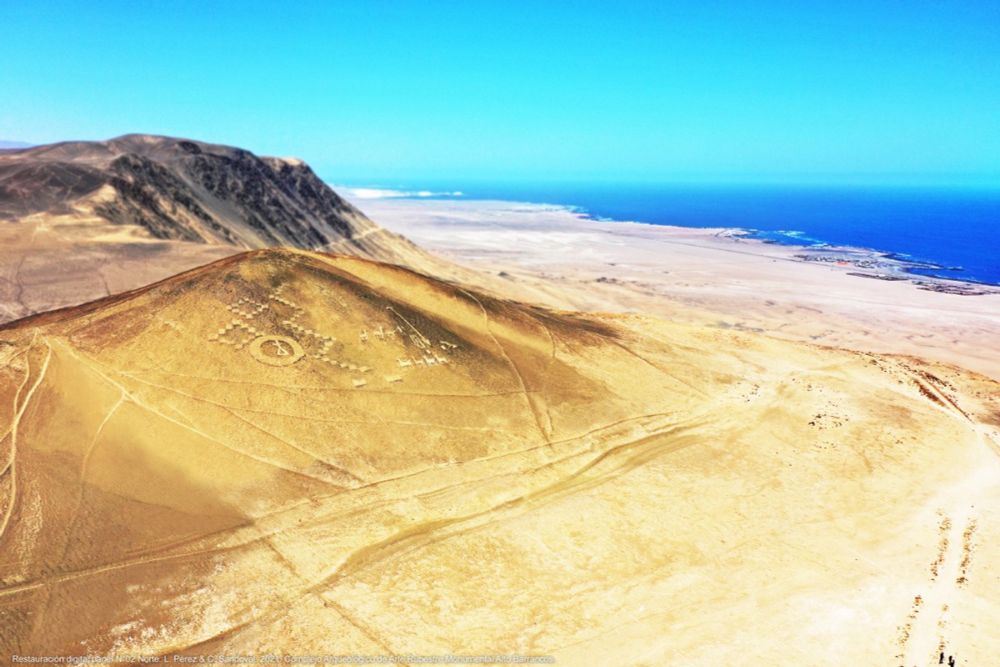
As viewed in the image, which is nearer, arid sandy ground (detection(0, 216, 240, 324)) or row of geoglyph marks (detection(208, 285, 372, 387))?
row of geoglyph marks (detection(208, 285, 372, 387))

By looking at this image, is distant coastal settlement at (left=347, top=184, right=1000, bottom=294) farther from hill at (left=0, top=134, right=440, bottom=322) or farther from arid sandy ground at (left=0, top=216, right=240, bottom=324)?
arid sandy ground at (left=0, top=216, right=240, bottom=324)

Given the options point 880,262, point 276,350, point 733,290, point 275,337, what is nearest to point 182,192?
point 275,337

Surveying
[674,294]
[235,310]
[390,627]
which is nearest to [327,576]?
[390,627]

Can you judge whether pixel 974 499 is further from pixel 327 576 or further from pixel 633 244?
pixel 633 244

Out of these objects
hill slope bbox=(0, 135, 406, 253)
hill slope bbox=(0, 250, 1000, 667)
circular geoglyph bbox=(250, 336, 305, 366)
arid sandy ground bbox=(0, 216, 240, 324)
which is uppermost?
hill slope bbox=(0, 135, 406, 253)

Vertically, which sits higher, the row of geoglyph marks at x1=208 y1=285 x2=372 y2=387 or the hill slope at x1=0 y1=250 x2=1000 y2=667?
the row of geoglyph marks at x1=208 y1=285 x2=372 y2=387

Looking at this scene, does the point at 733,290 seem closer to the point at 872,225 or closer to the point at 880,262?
the point at 880,262

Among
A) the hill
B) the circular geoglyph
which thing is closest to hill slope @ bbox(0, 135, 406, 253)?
the hill
